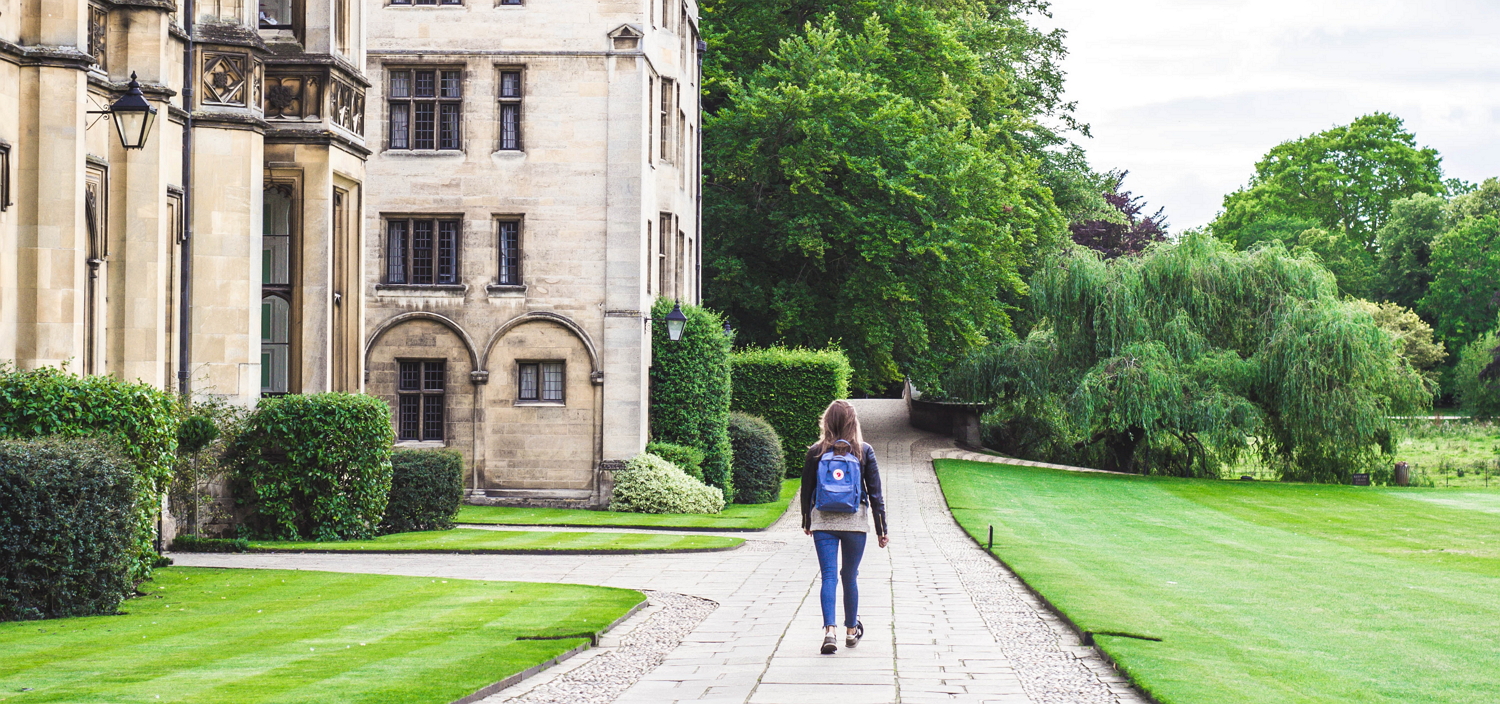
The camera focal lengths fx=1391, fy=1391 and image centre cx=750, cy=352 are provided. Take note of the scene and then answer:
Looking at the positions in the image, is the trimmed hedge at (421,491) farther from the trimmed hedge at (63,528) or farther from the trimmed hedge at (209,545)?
the trimmed hedge at (63,528)

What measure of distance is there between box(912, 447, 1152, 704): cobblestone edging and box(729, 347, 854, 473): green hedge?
17.1 metres

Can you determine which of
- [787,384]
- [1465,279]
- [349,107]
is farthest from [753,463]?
[1465,279]

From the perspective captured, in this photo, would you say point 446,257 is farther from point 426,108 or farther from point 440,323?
point 426,108

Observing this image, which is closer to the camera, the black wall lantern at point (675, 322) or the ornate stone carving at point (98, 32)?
the ornate stone carving at point (98, 32)

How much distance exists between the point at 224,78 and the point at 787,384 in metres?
20.8

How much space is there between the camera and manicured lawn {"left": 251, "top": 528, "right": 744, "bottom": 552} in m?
19.8

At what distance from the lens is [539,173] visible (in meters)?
31.2

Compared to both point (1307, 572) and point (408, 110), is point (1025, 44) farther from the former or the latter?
point (1307, 572)

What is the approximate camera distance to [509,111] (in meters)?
31.4

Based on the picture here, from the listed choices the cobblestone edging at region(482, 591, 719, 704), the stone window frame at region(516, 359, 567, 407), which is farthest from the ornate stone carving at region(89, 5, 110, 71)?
the stone window frame at region(516, 359, 567, 407)

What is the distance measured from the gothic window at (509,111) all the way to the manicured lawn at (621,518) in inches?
323

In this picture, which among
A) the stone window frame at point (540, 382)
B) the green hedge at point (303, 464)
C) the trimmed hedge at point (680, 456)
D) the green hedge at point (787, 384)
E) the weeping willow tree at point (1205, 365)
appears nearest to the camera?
the green hedge at point (303, 464)

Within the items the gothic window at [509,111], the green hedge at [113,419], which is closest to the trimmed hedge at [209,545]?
the green hedge at [113,419]

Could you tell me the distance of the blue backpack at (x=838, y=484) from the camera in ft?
34.7
